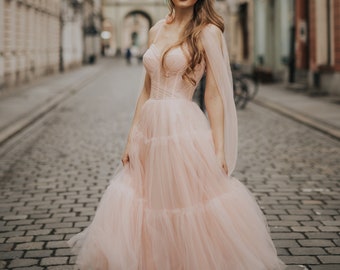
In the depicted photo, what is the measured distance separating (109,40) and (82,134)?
76178 mm

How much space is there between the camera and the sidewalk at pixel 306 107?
1144 cm

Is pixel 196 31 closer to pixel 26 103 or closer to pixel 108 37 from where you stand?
pixel 26 103

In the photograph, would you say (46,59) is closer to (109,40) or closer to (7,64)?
(7,64)

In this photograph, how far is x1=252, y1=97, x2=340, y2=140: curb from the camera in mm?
10464

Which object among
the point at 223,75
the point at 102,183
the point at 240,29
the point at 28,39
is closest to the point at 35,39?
the point at 28,39

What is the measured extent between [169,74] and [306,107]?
12.1 m

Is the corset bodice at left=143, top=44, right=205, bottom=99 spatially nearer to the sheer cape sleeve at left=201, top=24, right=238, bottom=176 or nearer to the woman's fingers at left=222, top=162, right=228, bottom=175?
the sheer cape sleeve at left=201, top=24, right=238, bottom=176

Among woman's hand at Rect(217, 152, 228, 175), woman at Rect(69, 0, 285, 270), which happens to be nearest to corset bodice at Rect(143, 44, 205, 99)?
woman at Rect(69, 0, 285, 270)

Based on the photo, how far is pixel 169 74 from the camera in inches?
123

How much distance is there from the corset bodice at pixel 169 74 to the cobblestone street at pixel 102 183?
1.61 metres

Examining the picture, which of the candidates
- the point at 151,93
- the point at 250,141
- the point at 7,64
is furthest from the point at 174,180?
the point at 7,64

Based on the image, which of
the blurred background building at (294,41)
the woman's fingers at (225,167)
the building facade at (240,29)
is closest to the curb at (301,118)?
the blurred background building at (294,41)

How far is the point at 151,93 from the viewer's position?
129 inches

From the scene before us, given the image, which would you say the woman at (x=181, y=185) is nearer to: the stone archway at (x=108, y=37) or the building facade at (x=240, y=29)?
the building facade at (x=240, y=29)
